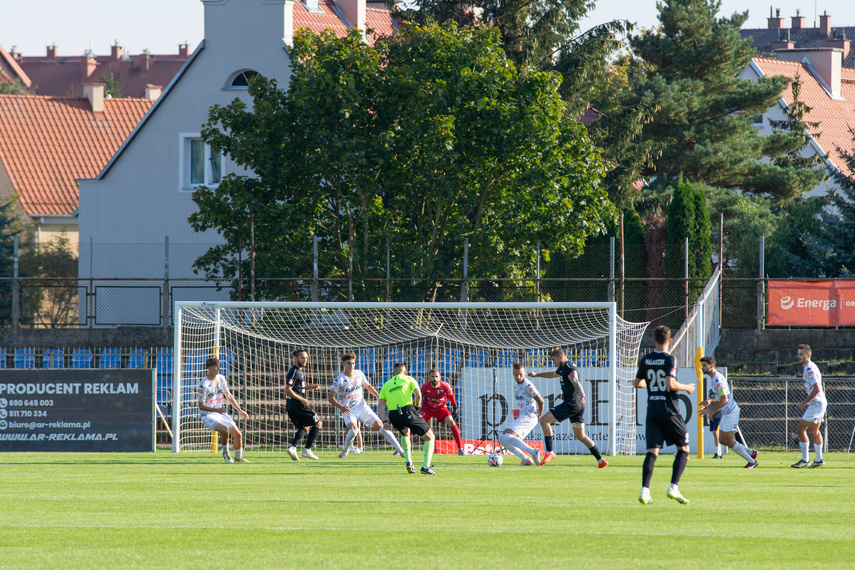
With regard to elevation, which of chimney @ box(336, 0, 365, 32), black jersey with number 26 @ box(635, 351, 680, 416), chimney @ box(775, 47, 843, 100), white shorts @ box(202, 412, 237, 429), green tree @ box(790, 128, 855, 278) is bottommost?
white shorts @ box(202, 412, 237, 429)

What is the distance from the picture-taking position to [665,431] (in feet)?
36.0

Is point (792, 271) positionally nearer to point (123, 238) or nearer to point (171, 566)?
point (123, 238)

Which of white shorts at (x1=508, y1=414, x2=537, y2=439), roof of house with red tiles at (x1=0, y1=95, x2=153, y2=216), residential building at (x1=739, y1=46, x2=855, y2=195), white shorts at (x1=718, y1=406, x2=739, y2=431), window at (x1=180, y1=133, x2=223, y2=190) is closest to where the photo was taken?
white shorts at (x1=508, y1=414, x2=537, y2=439)

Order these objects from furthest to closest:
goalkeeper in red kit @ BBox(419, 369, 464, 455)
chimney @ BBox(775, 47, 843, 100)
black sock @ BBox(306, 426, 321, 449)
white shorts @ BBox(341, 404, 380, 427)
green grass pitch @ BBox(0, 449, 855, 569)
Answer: chimney @ BBox(775, 47, 843, 100) < goalkeeper in red kit @ BBox(419, 369, 464, 455) < white shorts @ BBox(341, 404, 380, 427) < black sock @ BBox(306, 426, 321, 449) < green grass pitch @ BBox(0, 449, 855, 569)

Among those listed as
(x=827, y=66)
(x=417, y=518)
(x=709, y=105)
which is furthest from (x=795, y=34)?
(x=417, y=518)

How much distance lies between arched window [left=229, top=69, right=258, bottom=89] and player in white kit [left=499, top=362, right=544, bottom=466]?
57.5 ft

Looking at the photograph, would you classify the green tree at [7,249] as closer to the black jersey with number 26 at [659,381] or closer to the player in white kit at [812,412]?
the player in white kit at [812,412]

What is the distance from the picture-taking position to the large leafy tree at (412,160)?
2469cm

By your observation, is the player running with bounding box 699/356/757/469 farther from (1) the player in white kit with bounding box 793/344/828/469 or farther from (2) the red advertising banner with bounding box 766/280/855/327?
(2) the red advertising banner with bounding box 766/280/855/327

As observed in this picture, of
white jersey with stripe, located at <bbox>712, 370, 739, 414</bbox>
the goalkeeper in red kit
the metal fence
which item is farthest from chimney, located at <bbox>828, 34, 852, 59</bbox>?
the goalkeeper in red kit

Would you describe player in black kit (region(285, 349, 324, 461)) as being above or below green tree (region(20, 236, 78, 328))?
below

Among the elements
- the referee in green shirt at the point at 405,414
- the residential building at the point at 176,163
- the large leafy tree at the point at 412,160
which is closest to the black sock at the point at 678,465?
the referee in green shirt at the point at 405,414

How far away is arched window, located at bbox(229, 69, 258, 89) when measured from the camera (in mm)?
31891

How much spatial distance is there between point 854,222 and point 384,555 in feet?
81.7
